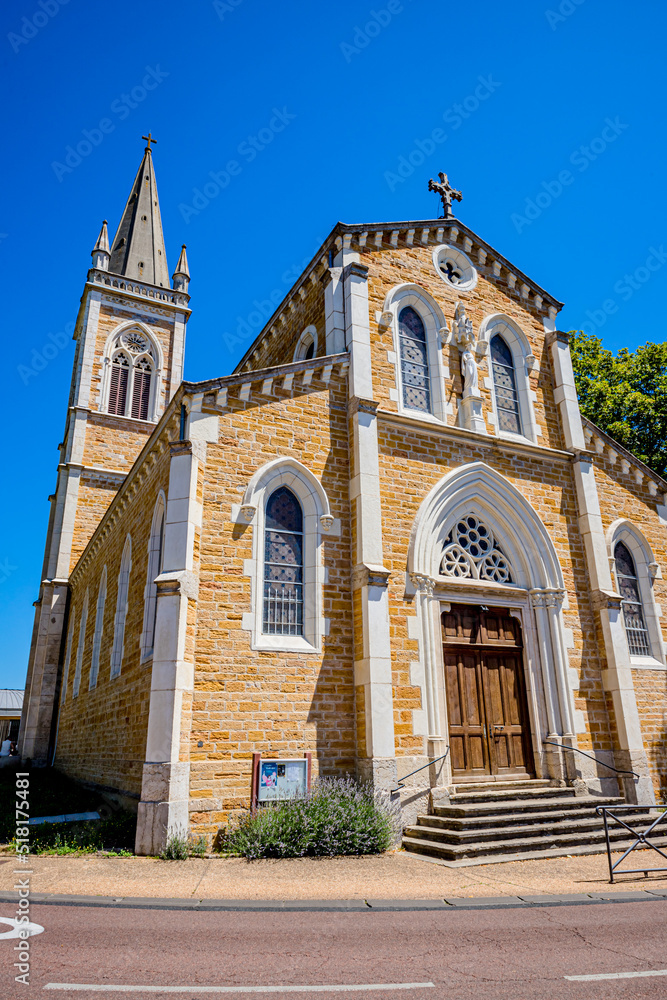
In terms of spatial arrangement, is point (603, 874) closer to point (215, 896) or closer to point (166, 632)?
point (215, 896)

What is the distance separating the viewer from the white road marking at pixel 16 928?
5305 mm

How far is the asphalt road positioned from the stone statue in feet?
32.0

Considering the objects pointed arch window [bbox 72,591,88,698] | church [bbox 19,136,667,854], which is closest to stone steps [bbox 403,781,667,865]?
church [bbox 19,136,667,854]

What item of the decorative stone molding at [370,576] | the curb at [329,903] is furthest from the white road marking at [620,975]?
the decorative stone molding at [370,576]

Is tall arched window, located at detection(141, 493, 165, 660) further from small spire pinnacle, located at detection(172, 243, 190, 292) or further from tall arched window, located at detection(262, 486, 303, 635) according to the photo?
small spire pinnacle, located at detection(172, 243, 190, 292)

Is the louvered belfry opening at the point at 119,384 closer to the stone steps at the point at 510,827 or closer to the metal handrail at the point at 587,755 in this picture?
the metal handrail at the point at 587,755

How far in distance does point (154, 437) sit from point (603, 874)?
32.0 ft

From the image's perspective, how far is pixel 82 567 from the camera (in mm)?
20953

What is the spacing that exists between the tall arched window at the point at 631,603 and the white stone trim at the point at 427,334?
553 centimetres

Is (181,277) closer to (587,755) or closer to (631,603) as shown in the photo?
(631,603)

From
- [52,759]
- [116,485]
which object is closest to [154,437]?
[116,485]

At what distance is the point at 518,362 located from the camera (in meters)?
15.4

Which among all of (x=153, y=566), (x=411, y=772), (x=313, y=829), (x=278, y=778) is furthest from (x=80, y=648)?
(x=313, y=829)

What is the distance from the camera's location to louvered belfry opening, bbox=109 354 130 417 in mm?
26547
